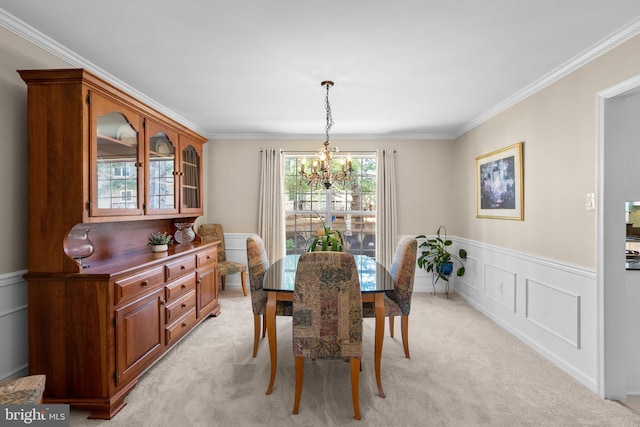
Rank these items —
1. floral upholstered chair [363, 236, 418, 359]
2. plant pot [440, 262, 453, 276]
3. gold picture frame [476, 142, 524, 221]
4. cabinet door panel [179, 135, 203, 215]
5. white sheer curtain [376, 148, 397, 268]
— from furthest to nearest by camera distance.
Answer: white sheer curtain [376, 148, 397, 268]
plant pot [440, 262, 453, 276]
cabinet door panel [179, 135, 203, 215]
gold picture frame [476, 142, 524, 221]
floral upholstered chair [363, 236, 418, 359]

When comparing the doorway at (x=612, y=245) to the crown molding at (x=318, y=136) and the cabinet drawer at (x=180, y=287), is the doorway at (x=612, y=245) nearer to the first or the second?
the crown molding at (x=318, y=136)

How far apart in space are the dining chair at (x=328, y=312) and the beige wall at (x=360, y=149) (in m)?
3.21

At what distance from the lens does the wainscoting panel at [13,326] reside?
2010mm

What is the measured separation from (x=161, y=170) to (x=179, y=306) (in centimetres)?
132

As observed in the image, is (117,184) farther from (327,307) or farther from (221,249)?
(221,249)

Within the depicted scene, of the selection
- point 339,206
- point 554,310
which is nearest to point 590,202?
point 554,310

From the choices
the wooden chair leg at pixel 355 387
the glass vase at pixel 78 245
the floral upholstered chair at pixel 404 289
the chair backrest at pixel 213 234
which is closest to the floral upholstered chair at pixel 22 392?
the glass vase at pixel 78 245

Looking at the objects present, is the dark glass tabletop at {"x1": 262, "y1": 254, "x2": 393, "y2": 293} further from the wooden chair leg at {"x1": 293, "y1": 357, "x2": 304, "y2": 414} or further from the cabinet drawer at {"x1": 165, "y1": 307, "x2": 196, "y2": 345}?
the cabinet drawer at {"x1": 165, "y1": 307, "x2": 196, "y2": 345}

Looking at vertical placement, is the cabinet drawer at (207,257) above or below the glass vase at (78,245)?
below

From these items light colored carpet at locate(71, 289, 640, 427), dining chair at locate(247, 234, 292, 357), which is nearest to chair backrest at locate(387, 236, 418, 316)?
light colored carpet at locate(71, 289, 640, 427)

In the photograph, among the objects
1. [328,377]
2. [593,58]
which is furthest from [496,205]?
[328,377]

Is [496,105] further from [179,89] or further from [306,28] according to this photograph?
[179,89]

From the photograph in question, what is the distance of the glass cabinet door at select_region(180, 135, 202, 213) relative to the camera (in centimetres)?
363

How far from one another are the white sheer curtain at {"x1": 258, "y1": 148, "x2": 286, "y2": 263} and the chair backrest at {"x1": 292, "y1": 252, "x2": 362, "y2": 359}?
119 inches
